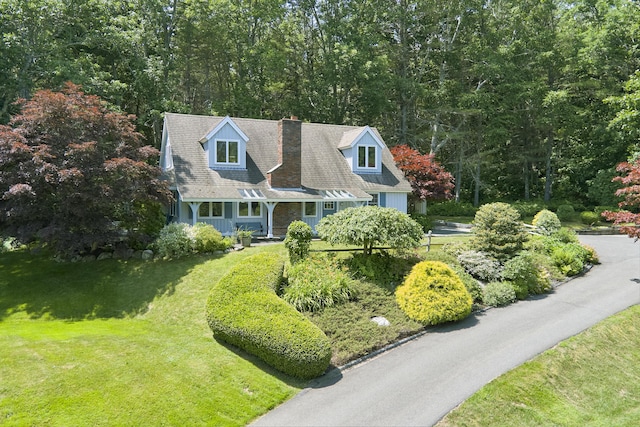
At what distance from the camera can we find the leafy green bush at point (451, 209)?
1480 inches

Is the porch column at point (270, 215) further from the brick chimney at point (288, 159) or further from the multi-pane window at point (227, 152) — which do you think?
the multi-pane window at point (227, 152)

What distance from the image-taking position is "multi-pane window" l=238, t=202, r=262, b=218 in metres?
23.6

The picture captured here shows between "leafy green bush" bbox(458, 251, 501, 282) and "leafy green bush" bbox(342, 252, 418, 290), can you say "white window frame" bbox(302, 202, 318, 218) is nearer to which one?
"leafy green bush" bbox(342, 252, 418, 290)

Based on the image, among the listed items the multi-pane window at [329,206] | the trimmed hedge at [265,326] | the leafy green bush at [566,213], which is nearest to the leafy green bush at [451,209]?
the leafy green bush at [566,213]

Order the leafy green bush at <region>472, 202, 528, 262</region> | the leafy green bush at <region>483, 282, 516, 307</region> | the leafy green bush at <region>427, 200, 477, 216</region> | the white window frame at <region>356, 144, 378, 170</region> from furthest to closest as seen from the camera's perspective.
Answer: the leafy green bush at <region>427, 200, 477, 216</region> < the white window frame at <region>356, 144, 378, 170</region> < the leafy green bush at <region>472, 202, 528, 262</region> < the leafy green bush at <region>483, 282, 516, 307</region>

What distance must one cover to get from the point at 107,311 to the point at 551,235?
20.9 metres

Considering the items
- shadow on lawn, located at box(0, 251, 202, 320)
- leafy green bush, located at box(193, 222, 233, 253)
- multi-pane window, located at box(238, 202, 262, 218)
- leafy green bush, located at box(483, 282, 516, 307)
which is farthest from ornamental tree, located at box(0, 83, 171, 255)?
leafy green bush, located at box(483, 282, 516, 307)

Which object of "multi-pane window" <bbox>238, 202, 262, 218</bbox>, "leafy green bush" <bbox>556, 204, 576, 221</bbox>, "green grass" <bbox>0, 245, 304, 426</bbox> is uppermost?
"multi-pane window" <bbox>238, 202, 262, 218</bbox>

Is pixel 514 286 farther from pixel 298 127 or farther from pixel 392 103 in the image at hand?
pixel 392 103

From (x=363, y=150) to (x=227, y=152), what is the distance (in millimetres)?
8838

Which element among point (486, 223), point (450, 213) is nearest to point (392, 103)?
point (450, 213)

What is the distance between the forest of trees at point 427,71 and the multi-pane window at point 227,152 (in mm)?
10122

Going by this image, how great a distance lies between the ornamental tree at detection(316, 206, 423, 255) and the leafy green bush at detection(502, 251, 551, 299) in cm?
377

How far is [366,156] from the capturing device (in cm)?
2747
